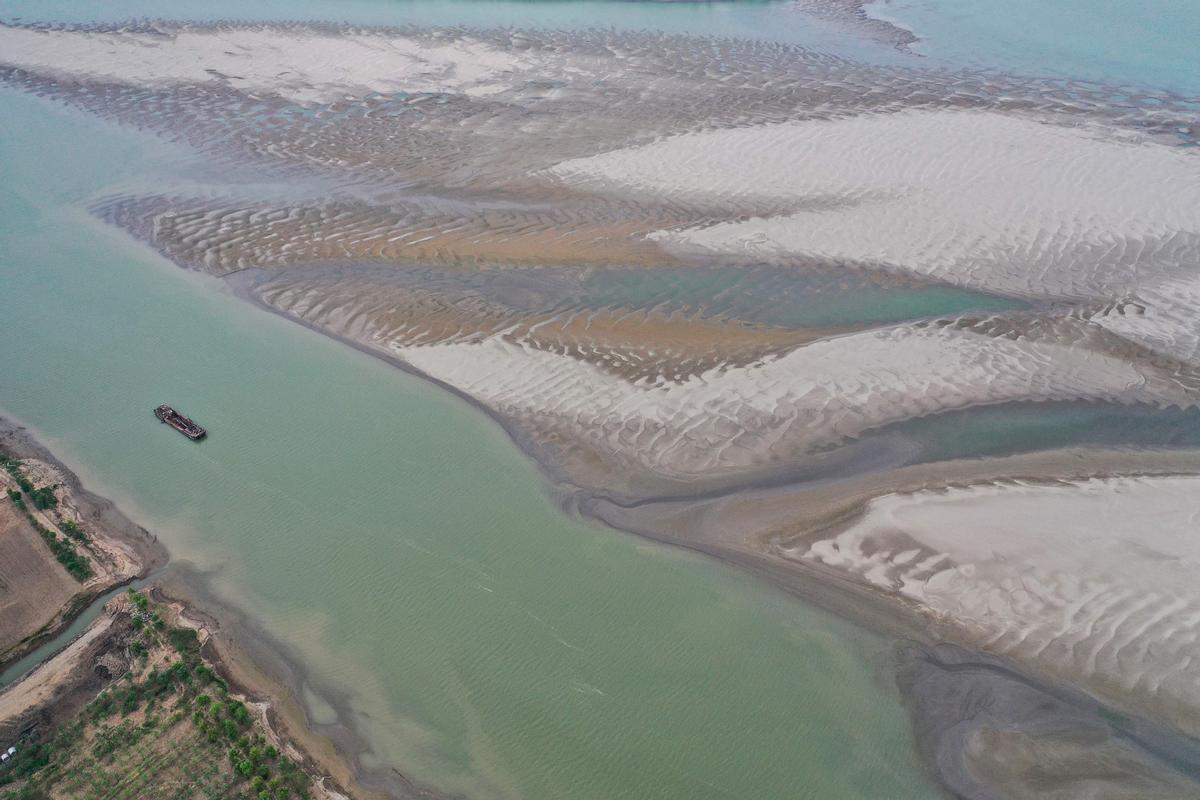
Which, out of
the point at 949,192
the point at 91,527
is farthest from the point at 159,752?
the point at 949,192

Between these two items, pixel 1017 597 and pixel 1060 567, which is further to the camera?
pixel 1060 567

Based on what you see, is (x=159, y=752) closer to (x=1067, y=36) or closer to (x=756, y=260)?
(x=756, y=260)

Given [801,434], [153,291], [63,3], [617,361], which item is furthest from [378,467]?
[63,3]

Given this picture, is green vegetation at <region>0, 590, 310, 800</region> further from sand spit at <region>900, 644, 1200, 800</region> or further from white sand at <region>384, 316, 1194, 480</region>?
sand spit at <region>900, 644, 1200, 800</region>

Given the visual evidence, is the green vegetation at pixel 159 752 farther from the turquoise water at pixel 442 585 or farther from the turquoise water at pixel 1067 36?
the turquoise water at pixel 1067 36

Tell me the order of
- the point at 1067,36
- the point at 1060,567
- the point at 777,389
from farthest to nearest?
the point at 1067,36, the point at 777,389, the point at 1060,567

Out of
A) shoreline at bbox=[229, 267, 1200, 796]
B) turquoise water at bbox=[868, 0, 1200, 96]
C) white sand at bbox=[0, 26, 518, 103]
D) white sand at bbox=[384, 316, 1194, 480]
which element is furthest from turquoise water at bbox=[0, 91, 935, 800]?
turquoise water at bbox=[868, 0, 1200, 96]
